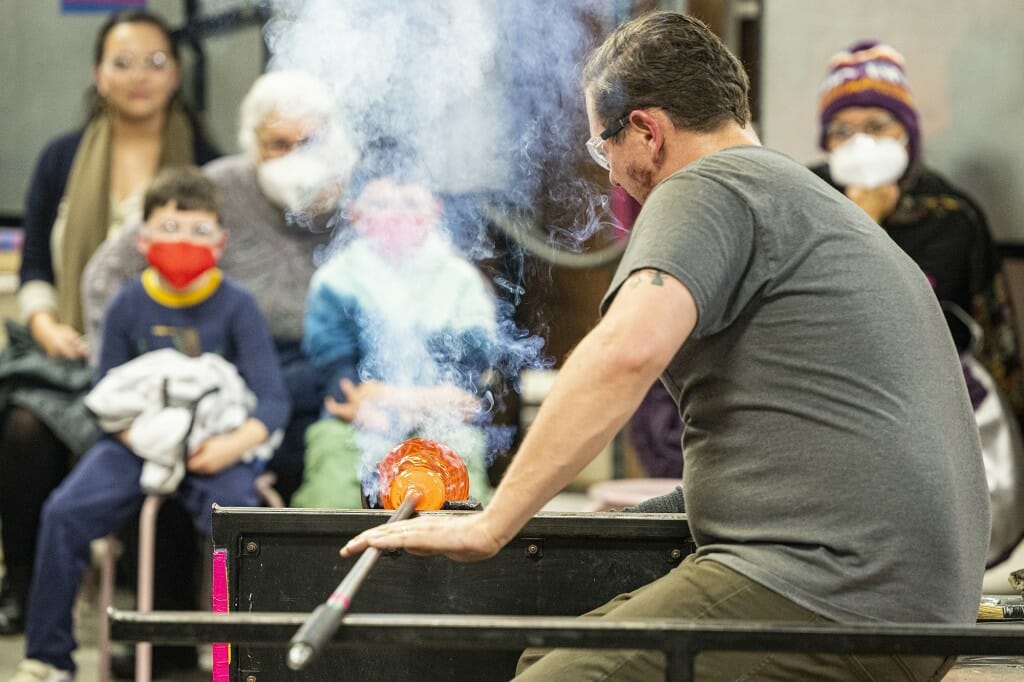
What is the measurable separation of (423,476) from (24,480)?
2.69 m

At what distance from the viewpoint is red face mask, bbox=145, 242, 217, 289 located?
4.41m

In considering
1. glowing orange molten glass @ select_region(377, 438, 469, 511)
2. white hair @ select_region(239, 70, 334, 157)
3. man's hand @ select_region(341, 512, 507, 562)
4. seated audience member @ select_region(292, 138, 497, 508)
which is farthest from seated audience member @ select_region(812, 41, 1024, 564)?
man's hand @ select_region(341, 512, 507, 562)

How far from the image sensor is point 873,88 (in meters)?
4.59

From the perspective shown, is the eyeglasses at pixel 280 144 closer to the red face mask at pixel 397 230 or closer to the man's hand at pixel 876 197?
the red face mask at pixel 397 230

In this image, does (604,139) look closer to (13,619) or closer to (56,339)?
(56,339)

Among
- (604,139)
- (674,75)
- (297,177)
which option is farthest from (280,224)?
(674,75)

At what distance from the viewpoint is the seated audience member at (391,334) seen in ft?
12.4

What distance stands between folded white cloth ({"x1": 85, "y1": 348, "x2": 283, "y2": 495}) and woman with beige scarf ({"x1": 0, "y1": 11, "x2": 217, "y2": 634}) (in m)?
0.61

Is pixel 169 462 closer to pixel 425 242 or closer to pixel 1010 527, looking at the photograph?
pixel 425 242

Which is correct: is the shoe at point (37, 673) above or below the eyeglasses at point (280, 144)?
below

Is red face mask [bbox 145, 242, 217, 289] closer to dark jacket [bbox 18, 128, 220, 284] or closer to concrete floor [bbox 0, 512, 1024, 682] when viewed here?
dark jacket [bbox 18, 128, 220, 284]

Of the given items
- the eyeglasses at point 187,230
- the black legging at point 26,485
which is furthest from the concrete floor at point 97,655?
the eyeglasses at point 187,230

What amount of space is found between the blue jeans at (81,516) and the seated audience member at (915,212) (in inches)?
89.7

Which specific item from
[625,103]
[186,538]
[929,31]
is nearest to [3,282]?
[186,538]
